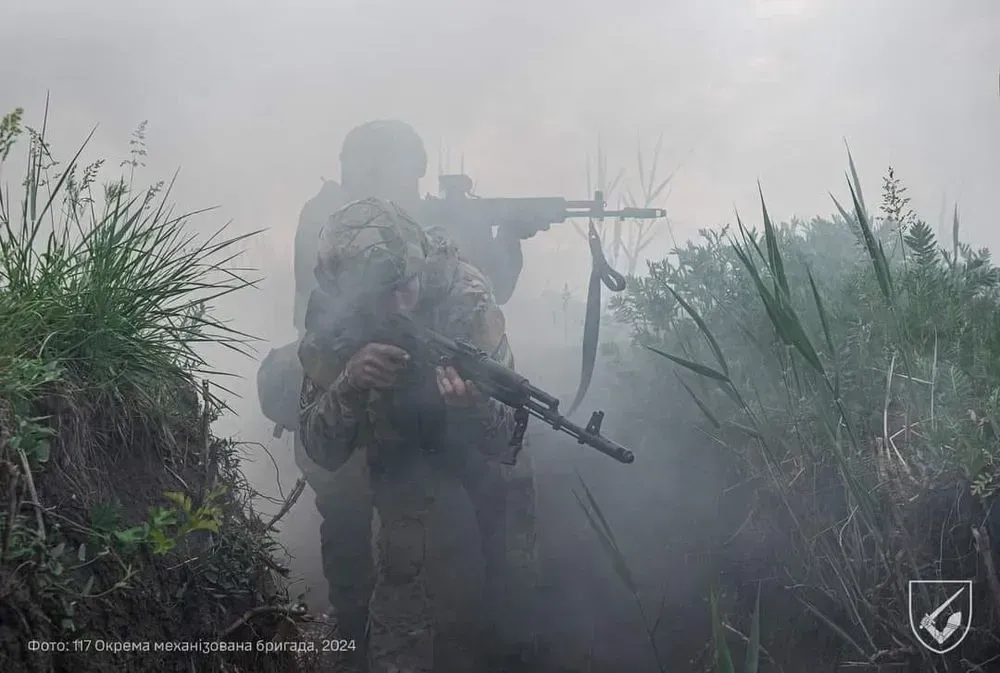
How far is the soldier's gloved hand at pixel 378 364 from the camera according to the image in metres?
2.55

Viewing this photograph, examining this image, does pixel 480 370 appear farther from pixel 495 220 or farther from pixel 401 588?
pixel 495 220

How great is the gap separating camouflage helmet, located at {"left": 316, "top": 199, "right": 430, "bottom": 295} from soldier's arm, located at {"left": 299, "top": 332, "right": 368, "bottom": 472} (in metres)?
0.29

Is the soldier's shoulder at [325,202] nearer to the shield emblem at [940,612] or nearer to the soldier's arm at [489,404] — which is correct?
the soldier's arm at [489,404]

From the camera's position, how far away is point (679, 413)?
141 inches

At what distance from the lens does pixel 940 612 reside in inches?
69.4

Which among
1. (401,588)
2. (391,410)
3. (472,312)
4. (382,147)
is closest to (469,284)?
(472,312)

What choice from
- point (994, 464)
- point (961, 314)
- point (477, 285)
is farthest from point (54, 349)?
point (961, 314)

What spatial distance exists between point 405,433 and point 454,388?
11.9 inches

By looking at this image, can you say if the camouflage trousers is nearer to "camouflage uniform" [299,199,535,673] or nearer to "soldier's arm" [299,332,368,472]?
"camouflage uniform" [299,199,535,673]

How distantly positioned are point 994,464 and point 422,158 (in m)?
3.67

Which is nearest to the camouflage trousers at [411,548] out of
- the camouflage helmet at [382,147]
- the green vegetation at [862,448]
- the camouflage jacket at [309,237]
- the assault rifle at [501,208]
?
the green vegetation at [862,448]

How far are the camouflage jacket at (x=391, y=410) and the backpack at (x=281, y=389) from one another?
3.31 ft

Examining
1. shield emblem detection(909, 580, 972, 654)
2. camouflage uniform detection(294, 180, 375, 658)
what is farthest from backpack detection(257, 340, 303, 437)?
shield emblem detection(909, 580, 972, 654)

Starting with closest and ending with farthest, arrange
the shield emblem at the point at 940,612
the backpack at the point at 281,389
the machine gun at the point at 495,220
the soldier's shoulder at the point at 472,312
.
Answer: the shield emblem at the point at 940,612 → the soldier's shoulder at the point at 472,312 → the backpack at the point at 281,389 → the machine gun at the point at 495,220
